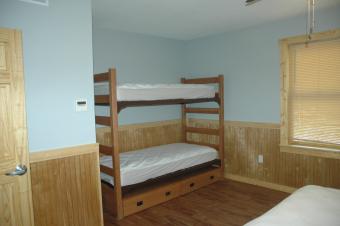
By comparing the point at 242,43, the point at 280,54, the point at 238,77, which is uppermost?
the point at 242,43

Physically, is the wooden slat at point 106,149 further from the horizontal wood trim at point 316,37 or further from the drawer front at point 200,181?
the horizontal wood trim at point 316,37

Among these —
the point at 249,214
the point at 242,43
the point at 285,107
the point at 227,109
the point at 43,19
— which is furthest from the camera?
the point at 227,109

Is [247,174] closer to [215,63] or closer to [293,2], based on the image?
[215,63]

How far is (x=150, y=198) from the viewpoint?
3.18 m

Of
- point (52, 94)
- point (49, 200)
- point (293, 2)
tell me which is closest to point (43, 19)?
point (52, 94)

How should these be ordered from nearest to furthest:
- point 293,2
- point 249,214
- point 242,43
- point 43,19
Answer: point 43,19 → point 293,2 → point 249,214 → point 242,43

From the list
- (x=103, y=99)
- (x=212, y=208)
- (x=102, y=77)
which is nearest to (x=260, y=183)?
(x=212, y=208)

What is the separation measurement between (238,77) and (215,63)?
49 centimetres

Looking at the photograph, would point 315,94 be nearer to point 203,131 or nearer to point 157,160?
point 203,131

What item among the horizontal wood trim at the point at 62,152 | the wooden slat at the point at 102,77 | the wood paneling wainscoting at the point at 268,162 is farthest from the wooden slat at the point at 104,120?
the wood paneling wainscoting at the point at 268,162

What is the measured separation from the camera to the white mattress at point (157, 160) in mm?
3056

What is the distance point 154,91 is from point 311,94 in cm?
200

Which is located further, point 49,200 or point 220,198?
point 220,198

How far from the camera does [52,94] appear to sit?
220 centimetres
